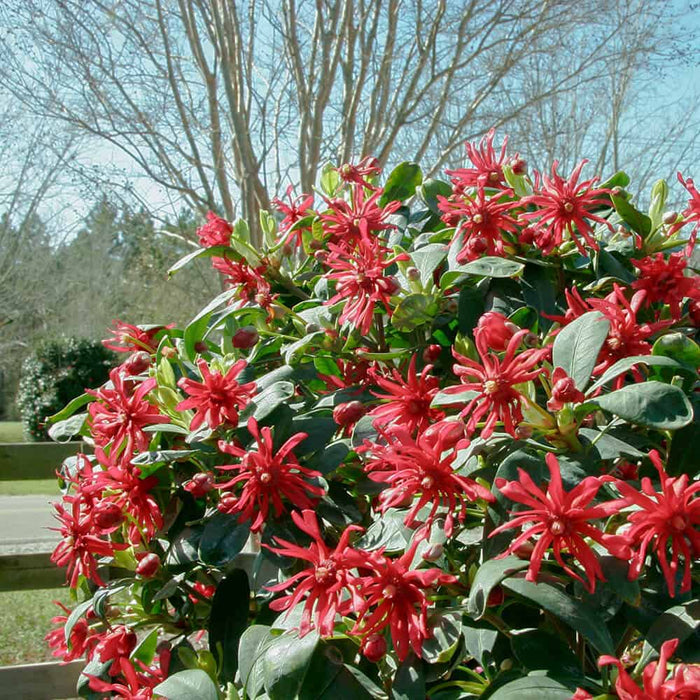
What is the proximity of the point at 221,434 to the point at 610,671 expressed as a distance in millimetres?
611

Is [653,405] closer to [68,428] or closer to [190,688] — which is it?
[190,688]

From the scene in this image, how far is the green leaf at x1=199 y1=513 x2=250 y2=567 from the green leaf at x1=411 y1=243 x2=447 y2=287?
471 mm

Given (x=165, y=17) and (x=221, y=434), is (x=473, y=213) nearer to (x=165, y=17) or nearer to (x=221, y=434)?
(x=221, y=434)

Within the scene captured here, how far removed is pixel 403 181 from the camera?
1.54 metres

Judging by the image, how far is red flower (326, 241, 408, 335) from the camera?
1.13 m

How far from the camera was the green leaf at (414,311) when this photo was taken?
120 centimetres

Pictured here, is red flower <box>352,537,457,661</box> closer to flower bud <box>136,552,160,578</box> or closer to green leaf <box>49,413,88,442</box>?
flower bud <box>136,552,160,578</box>

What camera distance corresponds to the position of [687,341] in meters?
0.92

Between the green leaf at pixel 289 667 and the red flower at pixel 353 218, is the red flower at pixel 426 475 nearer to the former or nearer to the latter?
the green leaf at pixel 289 667

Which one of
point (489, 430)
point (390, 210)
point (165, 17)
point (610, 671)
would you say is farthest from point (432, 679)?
point (165, 17)

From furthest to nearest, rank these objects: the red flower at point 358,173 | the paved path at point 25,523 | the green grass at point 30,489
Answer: the green grass at point 30,489, the paved path at point 25,523, the red flower at point 358,173

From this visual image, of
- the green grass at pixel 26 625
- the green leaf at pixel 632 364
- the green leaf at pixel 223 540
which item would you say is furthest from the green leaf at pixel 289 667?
the green grass at pixel 26 625

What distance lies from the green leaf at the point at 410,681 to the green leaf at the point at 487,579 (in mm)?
155

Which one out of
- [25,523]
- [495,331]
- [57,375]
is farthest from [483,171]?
[57,375]
